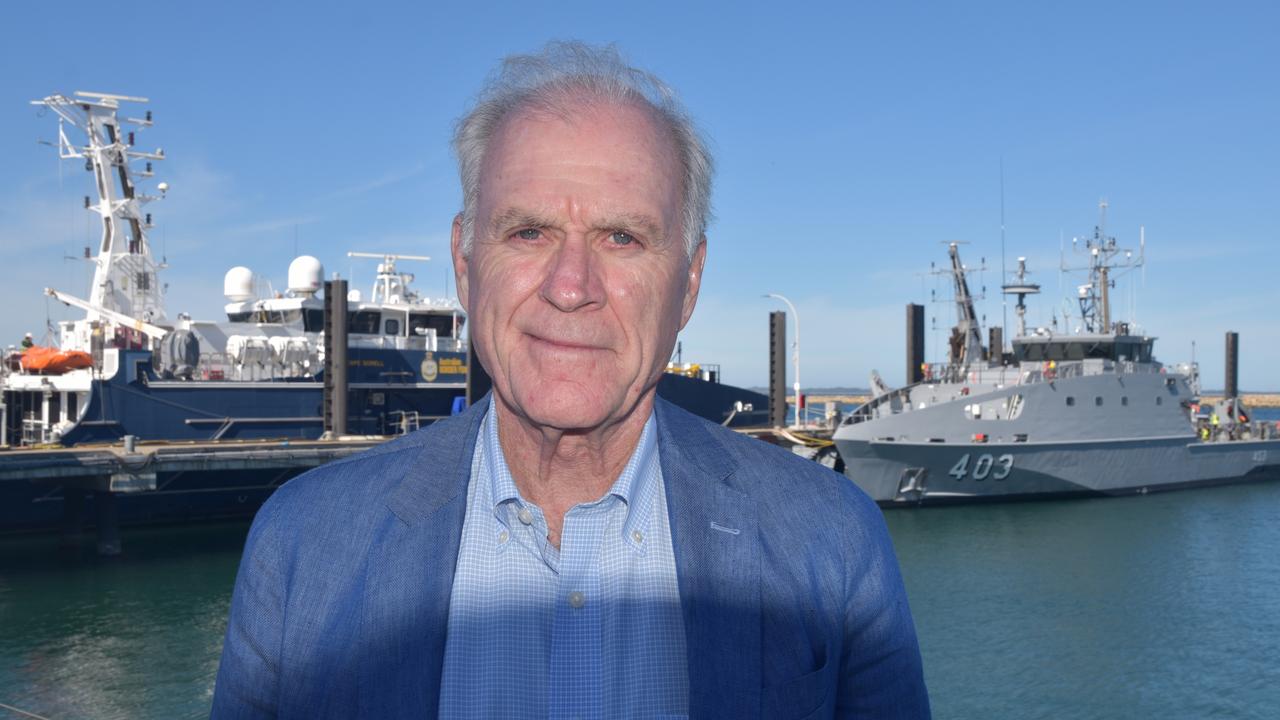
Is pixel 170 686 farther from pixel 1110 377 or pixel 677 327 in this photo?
pixel 1110 377

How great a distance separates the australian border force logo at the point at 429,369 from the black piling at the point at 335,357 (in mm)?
4073

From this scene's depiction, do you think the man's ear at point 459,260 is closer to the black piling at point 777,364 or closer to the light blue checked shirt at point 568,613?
the light blue checked shirt at point 568,613

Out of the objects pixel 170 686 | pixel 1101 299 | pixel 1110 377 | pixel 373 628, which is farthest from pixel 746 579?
pixel 1101 299

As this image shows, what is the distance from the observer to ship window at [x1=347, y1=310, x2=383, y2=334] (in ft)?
91.2

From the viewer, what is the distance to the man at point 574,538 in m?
1.73

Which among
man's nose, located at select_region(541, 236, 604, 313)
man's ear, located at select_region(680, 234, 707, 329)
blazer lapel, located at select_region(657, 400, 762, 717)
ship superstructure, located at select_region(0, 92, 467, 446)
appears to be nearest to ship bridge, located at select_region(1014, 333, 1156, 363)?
ship superstructure, located at select_region(0, 92, 467, 446)

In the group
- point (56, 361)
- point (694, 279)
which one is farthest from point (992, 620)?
point (56, 361)

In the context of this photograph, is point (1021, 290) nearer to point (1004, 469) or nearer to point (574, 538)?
point (1004, 469)

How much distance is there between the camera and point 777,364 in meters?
29.4

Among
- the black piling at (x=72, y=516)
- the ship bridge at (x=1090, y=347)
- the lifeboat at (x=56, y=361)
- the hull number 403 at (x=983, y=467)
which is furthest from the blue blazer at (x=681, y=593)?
the ship bridge at (x=1090, y=347)

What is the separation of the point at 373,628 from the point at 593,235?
819 mm

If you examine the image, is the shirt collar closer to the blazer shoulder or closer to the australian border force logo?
the blazer shoulder

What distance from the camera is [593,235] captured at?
5.80 ft

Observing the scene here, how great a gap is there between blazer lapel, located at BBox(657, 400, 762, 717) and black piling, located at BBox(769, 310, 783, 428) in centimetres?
2715
